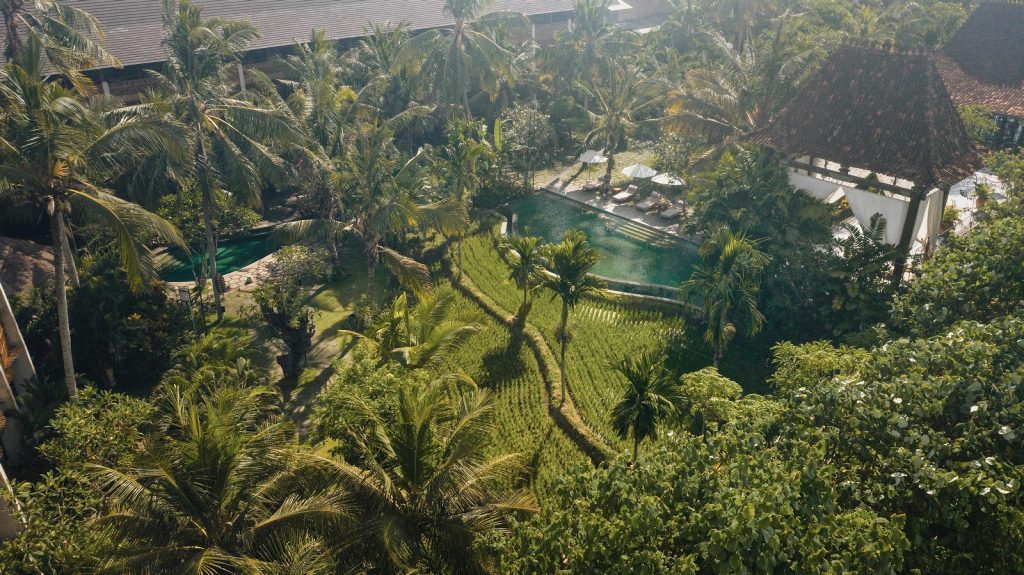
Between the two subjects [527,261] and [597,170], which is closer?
[527,261]

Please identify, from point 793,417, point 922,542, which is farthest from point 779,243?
point 922,542

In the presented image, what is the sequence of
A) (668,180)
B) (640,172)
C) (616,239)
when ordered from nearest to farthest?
(616,239), (668,180), (640,172)

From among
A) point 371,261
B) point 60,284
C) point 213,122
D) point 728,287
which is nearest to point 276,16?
point 213,122

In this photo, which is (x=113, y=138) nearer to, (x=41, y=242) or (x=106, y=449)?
(x=106, y=449)

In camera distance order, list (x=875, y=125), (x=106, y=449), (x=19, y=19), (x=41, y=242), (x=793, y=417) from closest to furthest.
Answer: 1. (x=793, y=417)
2. (x=106, y=449)
3. (x=875, y=125)
4. (x=19, y=19)
5. (x=41, y=242)

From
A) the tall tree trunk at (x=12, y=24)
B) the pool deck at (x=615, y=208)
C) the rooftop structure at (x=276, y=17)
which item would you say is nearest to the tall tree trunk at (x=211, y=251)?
the tall tree trunk at (x=12, y=24)

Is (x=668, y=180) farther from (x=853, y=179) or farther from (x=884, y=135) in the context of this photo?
(x=884, y=135)
